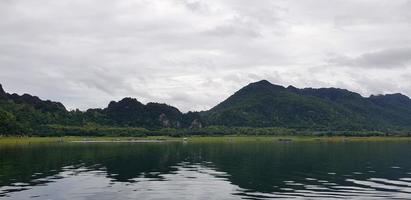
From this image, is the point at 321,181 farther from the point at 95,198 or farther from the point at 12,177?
the point at 12,177

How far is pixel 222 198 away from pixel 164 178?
19831 mm

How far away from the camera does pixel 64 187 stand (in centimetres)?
5641

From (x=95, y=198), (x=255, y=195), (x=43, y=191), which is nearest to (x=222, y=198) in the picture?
(x=255, y=195)

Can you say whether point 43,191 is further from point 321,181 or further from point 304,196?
point 321,181

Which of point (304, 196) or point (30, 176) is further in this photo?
point (30, 176)

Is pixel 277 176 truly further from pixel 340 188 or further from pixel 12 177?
pixel 12 177

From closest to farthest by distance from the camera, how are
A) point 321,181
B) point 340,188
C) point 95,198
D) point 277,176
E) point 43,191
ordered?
point 95,198, point 43,191, point 340,188, point 321,181, point 277,176

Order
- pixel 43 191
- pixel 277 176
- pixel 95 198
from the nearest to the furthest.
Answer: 1. pixel 95 198
2. pixel 43 191
3. pixel 277 176

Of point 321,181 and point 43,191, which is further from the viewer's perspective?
point 321,181

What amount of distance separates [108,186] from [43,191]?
780 centimetres

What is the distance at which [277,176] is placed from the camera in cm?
6919

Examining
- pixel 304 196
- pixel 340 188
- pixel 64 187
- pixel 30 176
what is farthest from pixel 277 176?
pixel 30 176

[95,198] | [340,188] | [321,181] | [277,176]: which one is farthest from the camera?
[277,176]

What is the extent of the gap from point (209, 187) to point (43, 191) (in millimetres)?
18332
